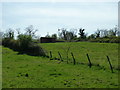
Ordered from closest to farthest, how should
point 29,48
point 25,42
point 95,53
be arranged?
1. point 95,53
2. point 29,48
3. point 25,42

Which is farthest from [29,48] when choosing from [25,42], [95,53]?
[95,53]

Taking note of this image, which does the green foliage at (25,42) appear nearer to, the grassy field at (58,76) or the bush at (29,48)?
the bush at (29,48)

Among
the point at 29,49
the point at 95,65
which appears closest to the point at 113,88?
the point at 95,65

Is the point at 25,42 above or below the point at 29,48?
above

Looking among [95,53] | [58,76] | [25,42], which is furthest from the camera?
[25,42]

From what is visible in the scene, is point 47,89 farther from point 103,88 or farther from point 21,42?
point 21,42

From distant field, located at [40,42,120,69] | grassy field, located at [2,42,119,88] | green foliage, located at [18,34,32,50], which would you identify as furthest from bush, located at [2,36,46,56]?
grassy field, located at [2,42,119,88]

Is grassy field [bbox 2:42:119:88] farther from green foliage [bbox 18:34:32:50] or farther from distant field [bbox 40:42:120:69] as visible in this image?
green foliage [bbox 18:34:32:50]

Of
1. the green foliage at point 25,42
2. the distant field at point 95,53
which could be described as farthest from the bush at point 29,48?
the distant field at point 95,53

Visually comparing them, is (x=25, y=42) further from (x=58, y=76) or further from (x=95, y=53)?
(x=58, y=76)

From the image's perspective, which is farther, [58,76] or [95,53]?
[95,53]

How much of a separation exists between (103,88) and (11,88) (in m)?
4.65

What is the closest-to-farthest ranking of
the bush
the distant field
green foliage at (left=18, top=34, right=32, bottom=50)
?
the distant field → the bush → green foliage at (left=18, top=34, right=32, bottom=50)

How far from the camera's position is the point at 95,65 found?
48.0 feet
